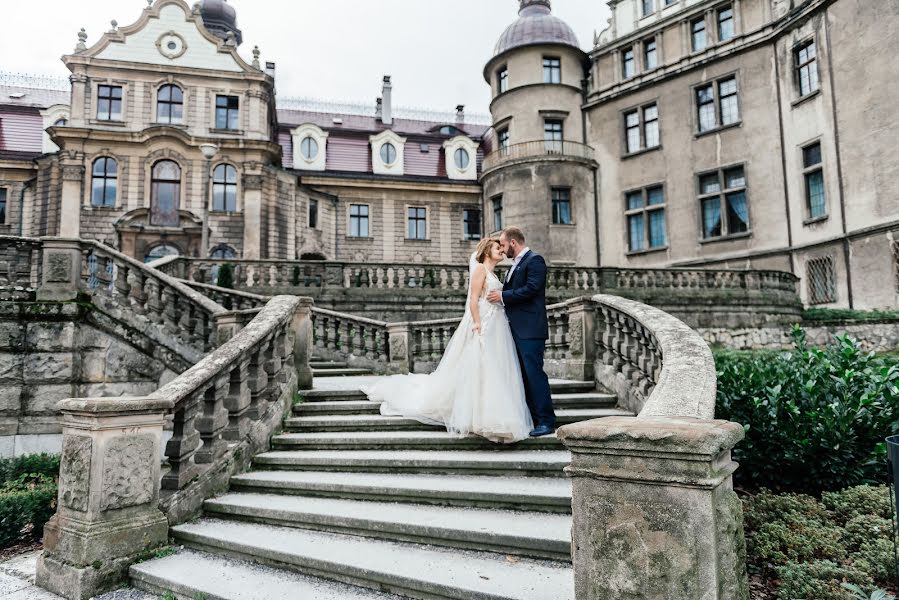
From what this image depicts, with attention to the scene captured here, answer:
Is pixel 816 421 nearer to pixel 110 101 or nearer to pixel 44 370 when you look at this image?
pixel 44 370

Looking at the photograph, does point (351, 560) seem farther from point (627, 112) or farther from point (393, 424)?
point (627, 112)

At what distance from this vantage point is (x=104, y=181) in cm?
2512

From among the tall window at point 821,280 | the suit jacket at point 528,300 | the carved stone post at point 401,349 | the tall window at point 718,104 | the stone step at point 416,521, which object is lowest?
the stone step at point 416,521

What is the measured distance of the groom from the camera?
18.1ft

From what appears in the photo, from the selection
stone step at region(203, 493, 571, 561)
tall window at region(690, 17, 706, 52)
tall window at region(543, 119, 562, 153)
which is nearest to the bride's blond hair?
stone step at region(203, 493, 571, 561)

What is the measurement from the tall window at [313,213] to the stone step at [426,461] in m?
24.5

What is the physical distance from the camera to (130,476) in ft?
15.0

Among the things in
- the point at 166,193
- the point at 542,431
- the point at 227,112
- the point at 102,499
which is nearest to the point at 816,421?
the point at 542,431

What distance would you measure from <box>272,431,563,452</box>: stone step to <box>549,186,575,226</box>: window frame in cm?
2184

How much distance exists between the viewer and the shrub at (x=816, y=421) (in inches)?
180

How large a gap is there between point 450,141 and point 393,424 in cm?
2891

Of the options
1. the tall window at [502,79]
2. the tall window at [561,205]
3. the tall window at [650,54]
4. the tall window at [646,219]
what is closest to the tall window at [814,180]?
the tall window at [646,219]

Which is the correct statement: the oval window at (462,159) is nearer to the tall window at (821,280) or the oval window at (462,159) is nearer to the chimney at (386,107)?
the chimney at (386,107)

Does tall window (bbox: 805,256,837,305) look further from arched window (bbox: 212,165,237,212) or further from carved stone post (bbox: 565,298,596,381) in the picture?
arched window (bbox: 212,165,237,212)
